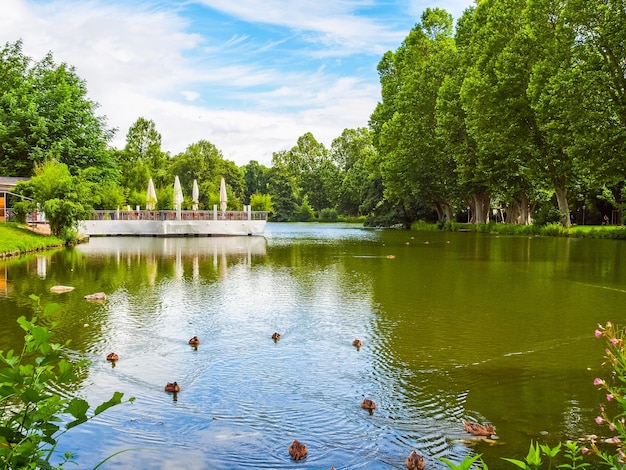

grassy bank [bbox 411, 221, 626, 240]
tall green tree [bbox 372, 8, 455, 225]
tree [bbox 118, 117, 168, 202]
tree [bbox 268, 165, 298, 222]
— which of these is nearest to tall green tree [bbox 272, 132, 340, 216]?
tree [bbox 268, 165, 298, 222]

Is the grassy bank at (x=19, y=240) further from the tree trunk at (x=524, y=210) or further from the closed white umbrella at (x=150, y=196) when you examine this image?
the tree trunk at (x=524, y=210)

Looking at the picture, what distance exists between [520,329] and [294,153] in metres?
115

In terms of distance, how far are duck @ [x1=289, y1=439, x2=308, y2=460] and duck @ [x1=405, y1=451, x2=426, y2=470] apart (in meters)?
0.91

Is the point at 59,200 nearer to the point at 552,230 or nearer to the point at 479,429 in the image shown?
the point at 479,429

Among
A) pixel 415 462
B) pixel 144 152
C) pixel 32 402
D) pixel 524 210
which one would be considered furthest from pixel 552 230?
pixel 144 152

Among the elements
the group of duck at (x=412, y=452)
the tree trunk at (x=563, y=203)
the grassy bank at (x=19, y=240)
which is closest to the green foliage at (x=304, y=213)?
the tree trunk at (x=563, y=203)

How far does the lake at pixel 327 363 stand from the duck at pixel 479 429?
0.33 feet

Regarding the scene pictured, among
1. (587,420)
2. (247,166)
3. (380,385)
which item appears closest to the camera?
(587,420)

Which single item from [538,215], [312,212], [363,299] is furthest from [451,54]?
[312,212]

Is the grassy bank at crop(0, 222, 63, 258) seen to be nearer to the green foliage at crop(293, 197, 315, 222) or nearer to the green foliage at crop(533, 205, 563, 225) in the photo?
the green foliage at crop(533, 205, 563, 225)

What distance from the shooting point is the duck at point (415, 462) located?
188 inches

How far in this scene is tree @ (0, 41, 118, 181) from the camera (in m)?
43.8

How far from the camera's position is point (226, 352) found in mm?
8641

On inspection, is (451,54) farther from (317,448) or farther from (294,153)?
(294,153)
